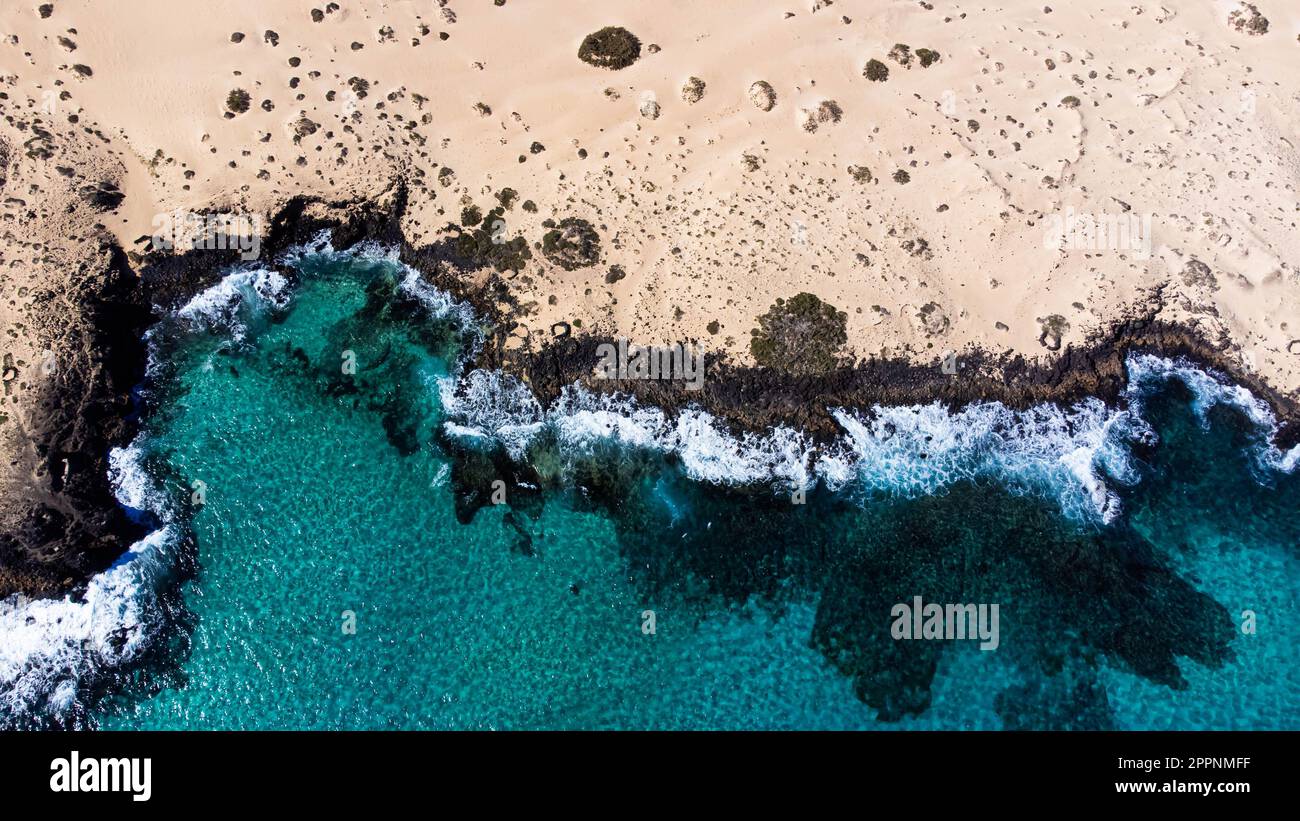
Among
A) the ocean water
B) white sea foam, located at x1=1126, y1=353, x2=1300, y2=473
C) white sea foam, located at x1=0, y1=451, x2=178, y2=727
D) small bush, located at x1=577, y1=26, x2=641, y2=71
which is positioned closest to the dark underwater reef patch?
the ocean water

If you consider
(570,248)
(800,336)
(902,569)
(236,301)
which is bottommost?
(902,569)

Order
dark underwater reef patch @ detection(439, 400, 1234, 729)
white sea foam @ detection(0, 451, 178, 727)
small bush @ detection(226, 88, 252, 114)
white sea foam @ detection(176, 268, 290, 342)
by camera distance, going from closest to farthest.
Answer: white sea foam @ detection(0, 451, 178, 727) < dark underwater reef patch @ detection(439, 400, 1234, 729) < white sea foam @ detection(176, 268, 290, 342) < small bush @ detection(226, 88, 252, 114)

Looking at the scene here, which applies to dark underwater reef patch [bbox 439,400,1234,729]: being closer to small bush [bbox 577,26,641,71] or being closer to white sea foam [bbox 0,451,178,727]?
white sea foam [bbox 0,451,178,727]

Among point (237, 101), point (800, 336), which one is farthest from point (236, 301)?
point (800, 336)

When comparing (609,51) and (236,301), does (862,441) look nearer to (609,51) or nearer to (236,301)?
(609,51)

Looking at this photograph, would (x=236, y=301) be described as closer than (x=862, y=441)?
No

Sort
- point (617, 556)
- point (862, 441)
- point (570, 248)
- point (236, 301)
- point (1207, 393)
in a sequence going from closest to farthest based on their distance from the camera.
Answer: point (617, 556)
point (862, 441)
point (1207, 393)
point (236, 301)
point (570, 248)

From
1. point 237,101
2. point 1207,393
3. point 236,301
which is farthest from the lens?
point 237,101

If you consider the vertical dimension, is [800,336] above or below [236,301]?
below

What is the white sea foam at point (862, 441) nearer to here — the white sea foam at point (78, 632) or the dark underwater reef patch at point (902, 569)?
the dark underwater reef patch at point (902, 569)
